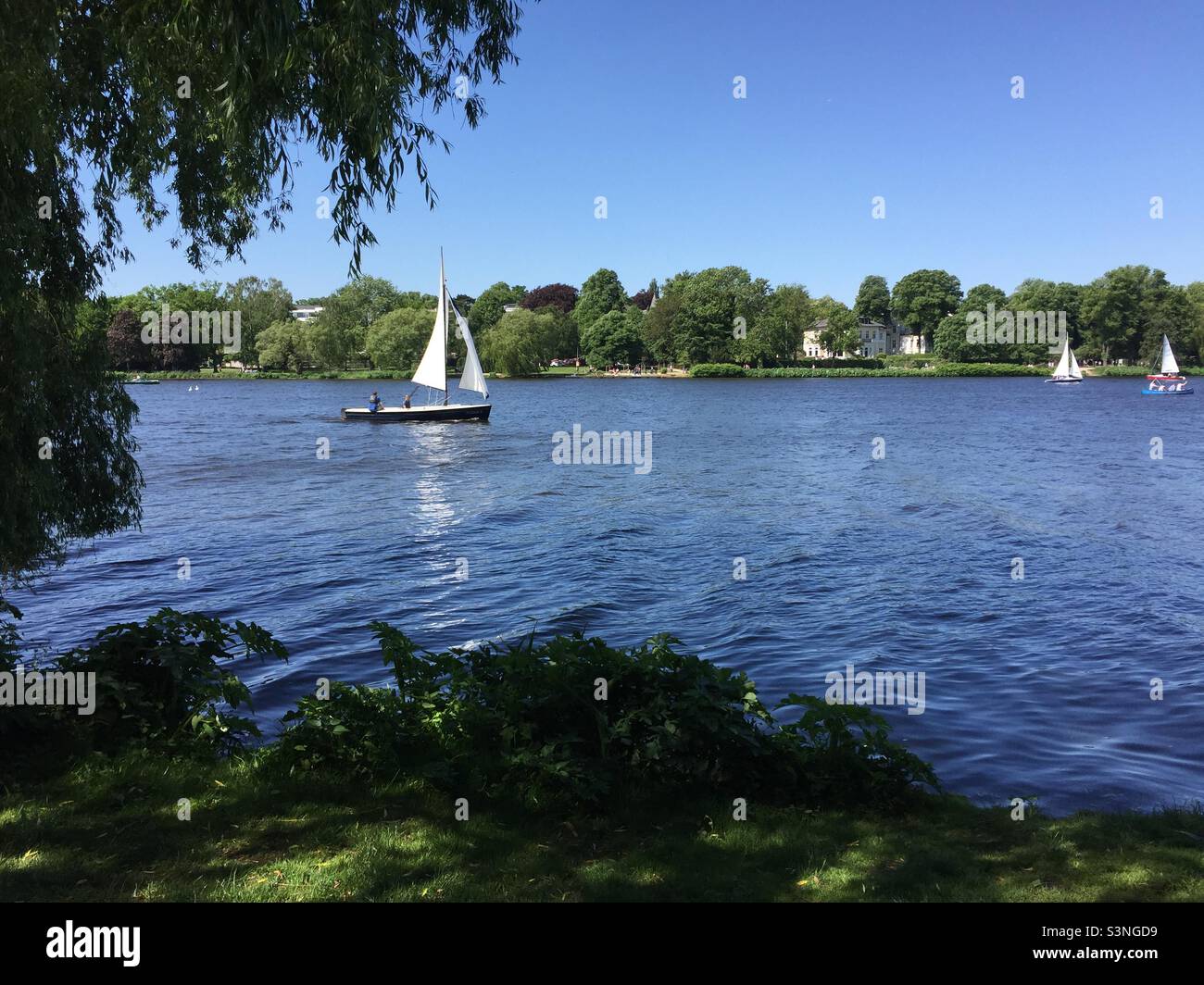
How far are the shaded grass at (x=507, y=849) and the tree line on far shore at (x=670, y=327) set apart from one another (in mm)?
127944

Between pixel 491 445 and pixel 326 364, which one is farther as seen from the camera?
pixel 326 364

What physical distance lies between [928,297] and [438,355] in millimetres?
150486

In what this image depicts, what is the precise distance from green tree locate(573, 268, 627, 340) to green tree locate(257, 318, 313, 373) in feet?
188

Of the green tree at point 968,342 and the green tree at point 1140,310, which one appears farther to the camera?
the green tree at point 968,342

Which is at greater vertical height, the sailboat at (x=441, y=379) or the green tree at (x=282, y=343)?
the green tree at (x=282, y=343)

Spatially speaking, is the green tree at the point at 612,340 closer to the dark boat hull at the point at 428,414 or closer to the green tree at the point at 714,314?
the green tree at the point at 714,314

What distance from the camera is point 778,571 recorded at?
21859 millimetres

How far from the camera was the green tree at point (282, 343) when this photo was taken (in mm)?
145625

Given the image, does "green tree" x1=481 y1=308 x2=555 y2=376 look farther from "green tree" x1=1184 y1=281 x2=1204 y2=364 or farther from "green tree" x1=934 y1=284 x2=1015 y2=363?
"green tree" x1=1184 y1=281 x2=1204 y2=364

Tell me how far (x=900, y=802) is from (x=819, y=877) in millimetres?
1777

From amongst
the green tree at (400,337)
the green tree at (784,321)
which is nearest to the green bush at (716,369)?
the green tree at (784,321)

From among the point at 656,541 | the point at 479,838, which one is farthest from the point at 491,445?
the point at 479,838

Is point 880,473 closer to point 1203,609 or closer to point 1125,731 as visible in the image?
point 1203,609
